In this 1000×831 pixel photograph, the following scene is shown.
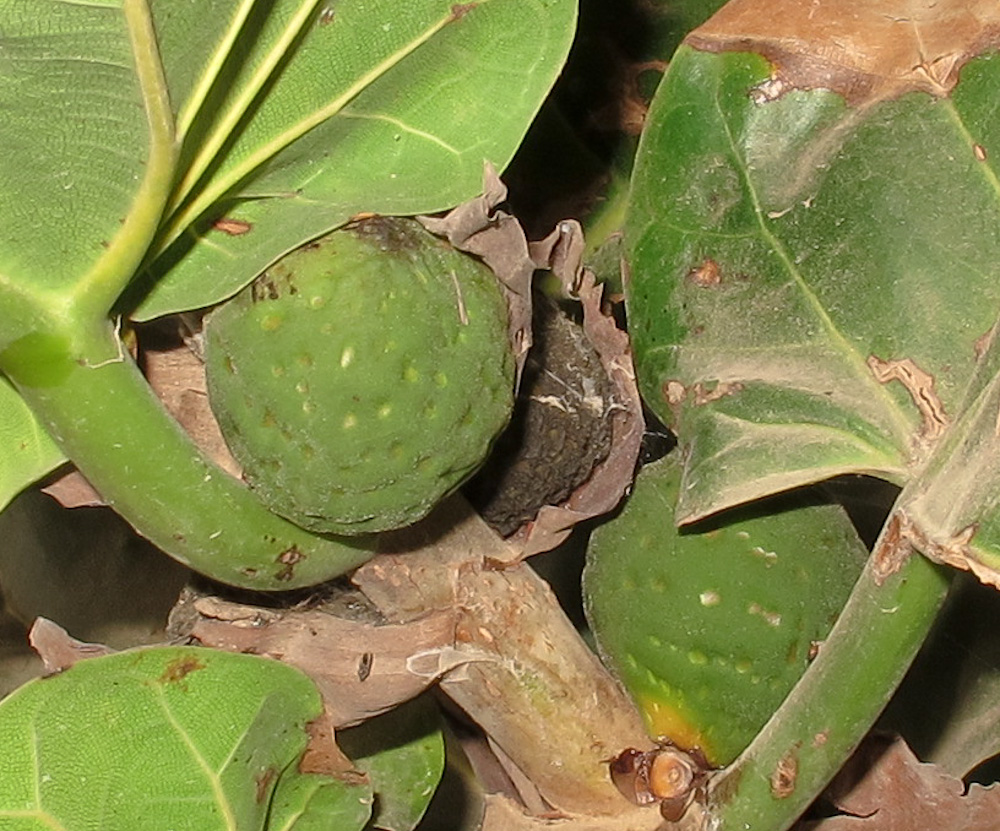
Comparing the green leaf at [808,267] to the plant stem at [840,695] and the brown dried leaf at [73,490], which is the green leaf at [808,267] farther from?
the brown dried leaf at [73,490]

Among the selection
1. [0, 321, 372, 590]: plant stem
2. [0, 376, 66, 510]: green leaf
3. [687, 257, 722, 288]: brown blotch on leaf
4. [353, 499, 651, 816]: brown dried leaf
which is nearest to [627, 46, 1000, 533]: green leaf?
[687, 257, 722, 288]: brown blotch on leaf

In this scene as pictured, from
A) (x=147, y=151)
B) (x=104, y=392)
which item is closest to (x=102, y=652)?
(x=104, y=392)

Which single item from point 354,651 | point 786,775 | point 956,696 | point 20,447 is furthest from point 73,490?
point 956,696

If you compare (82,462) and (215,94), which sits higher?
(215,94)

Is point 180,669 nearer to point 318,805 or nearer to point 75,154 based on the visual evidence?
point 318,805

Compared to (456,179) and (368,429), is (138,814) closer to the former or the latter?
(368,429)

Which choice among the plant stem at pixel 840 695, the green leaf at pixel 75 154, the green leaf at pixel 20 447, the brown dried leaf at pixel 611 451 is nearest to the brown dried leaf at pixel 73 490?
the green leaf at pixel 20 447

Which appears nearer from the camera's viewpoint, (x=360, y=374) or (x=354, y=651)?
(x=360, y=374)
